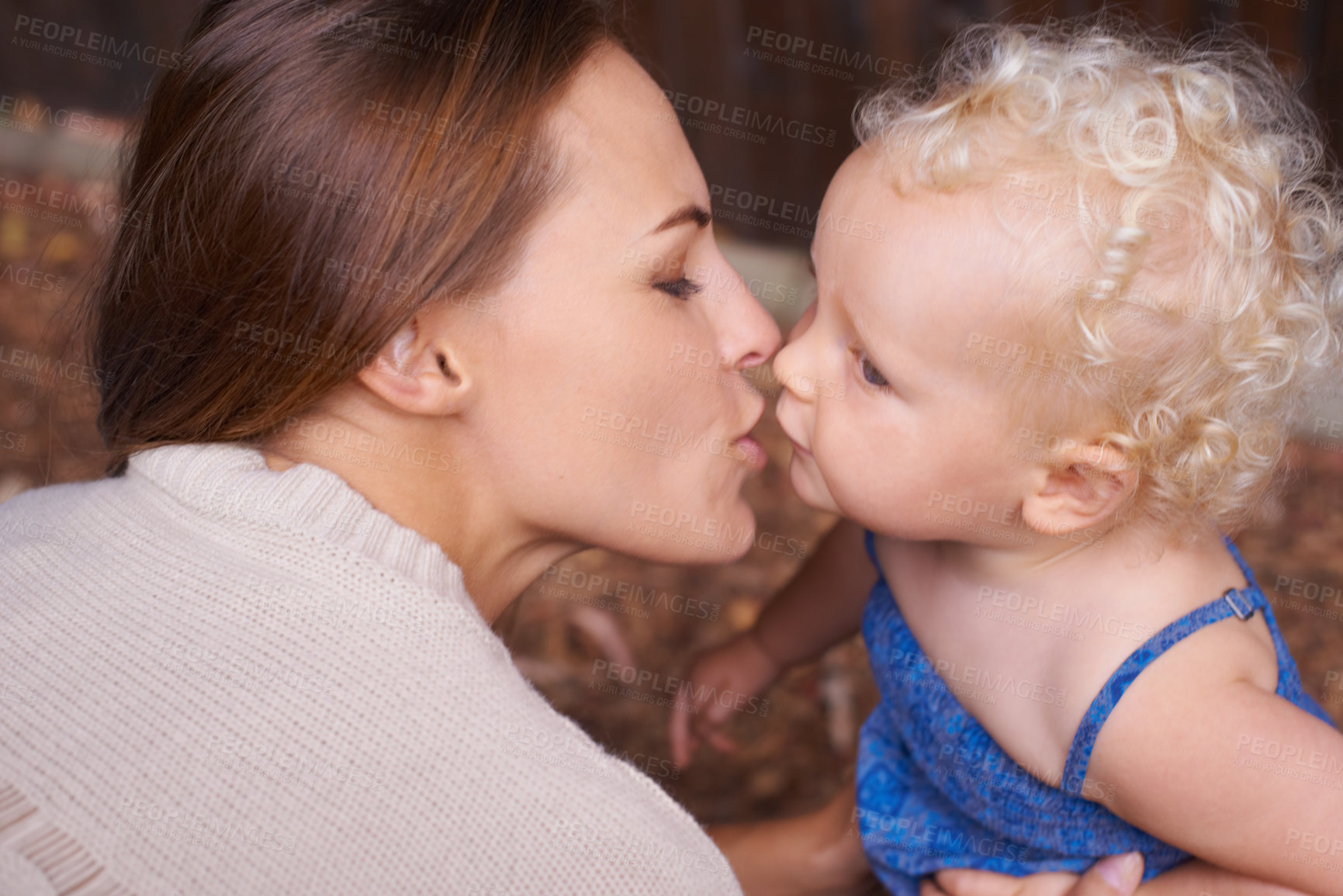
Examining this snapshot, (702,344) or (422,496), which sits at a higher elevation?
(702,344)

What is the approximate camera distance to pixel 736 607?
4082mm

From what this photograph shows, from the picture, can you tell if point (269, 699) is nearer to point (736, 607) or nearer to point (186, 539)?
point (186, 539)

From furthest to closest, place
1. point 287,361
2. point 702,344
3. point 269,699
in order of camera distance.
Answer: point 702,344 < point 287,361 < point 269,699

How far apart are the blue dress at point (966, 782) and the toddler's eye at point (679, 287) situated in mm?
780

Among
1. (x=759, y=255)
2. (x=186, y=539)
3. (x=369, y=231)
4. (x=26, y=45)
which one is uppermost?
(x=369, y=231)

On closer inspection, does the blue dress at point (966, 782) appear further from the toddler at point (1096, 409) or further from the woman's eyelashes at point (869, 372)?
the woman's eyelashes at point (869, 372)

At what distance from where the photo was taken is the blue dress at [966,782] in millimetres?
1849

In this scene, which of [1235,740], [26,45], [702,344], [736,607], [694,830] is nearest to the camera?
[694,830]

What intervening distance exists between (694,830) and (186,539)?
86 cm

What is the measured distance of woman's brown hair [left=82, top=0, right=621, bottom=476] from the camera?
174 cm

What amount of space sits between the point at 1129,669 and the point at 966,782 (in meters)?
0.50

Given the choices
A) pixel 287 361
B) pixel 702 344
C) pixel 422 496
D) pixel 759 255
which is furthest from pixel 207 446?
pixel 759 255

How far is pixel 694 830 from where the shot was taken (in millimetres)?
1541

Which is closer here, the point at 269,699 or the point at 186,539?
the point at 269,699
